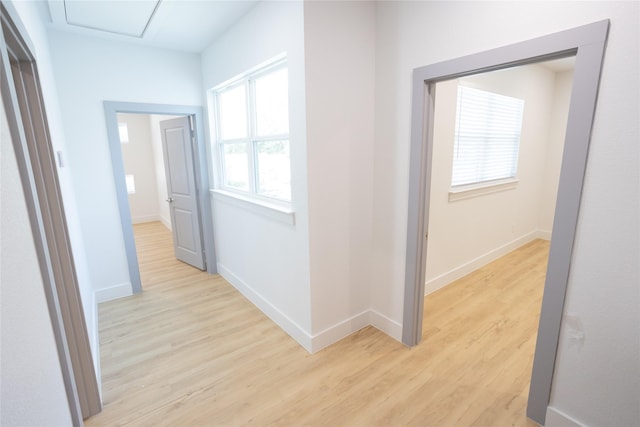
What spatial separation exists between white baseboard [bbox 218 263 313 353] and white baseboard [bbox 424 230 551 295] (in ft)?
4.82

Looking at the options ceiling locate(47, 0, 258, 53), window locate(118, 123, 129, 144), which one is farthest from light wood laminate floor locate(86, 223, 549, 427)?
window locate(118, 123, 129, 144)

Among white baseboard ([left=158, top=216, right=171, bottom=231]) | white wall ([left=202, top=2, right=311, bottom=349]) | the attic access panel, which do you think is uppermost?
the attic access panel

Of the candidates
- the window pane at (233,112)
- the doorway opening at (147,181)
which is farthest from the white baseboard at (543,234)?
the doorway opening at (147,181)

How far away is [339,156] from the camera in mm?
2273

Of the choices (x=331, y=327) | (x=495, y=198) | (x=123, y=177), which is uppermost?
(x=123, y=177)

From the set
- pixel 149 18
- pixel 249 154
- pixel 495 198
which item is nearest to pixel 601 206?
pixel 249 154

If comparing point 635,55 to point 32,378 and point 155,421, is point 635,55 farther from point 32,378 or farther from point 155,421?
point 155,421

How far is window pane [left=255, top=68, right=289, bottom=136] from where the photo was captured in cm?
250

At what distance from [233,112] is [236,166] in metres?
0.58

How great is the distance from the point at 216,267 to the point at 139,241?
2409 millimetres

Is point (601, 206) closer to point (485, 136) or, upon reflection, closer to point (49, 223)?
point (485, 136)

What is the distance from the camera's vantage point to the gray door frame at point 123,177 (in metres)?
3.17

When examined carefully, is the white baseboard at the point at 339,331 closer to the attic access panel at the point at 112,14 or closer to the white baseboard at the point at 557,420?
the white baseboard at the point at 557,420

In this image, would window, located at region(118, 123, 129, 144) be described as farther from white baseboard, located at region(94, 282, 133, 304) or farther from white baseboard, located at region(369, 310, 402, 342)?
white baseboard, located at region(369, 310, 402, 342)
